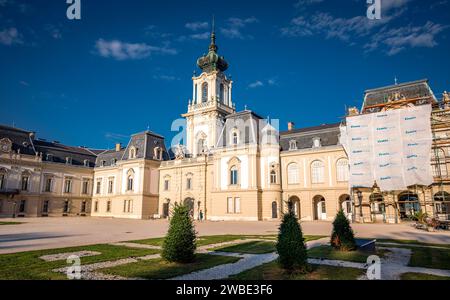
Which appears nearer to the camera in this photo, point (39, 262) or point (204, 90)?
point (39, 262)

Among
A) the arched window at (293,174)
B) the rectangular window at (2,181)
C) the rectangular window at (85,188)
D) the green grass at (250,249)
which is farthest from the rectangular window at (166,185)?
the green grass at (250,249)

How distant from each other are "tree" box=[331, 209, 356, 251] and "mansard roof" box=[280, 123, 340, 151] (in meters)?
28.0

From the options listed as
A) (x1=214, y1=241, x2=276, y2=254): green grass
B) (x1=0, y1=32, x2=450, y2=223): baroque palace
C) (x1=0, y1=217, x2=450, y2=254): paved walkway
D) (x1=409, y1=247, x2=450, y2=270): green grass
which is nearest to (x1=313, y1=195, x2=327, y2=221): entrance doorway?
(x1=0, y1=32, x2=450, y2=223): baroque palace

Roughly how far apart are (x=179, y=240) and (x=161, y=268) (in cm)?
117

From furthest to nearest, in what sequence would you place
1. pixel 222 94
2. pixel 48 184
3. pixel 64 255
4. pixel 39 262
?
pixel 222 94 → pixel 48 184 → pixel 64 255 → pixel 39 262

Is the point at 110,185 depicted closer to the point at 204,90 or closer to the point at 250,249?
the point at 204,90

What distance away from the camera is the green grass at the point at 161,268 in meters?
9.17

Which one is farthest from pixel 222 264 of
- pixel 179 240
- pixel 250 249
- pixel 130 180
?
pixel 130 180

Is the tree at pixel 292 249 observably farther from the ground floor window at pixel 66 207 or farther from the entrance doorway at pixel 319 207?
the ground floor window at pixel 66 207

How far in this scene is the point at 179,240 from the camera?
11.0 meters

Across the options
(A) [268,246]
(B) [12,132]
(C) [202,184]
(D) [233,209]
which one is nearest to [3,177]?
(B) [12,132]

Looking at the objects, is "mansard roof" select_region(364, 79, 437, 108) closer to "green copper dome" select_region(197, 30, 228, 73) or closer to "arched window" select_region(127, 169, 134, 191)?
"green copper dome" select_region(197, 30, 228, 73)
